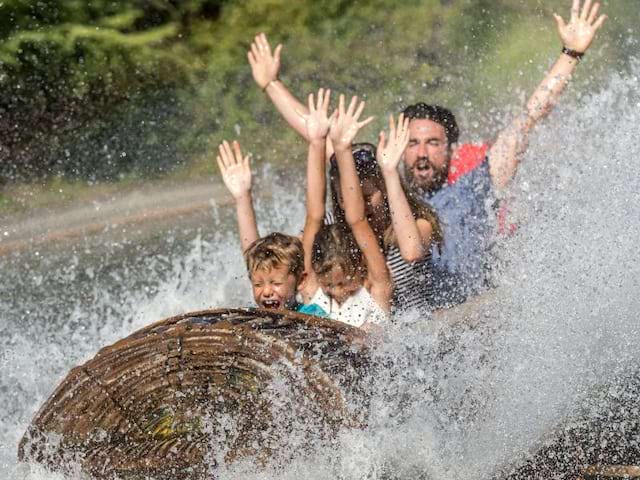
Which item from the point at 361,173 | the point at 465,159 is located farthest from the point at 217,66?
the point at 361,173

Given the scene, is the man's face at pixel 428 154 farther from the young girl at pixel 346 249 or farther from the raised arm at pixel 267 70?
the young girl at pixel 346 249

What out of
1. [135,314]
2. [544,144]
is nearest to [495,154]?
[544,144]

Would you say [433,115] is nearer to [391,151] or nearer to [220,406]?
[391,151]

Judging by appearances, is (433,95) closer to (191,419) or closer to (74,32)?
(74,32)

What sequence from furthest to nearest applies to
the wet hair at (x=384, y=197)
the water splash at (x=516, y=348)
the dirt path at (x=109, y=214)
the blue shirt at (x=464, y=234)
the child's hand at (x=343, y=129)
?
the dirt path at (x=109, y=214)
the blue shirt at (x=464, y=234)
the wet hair at (x=384, y=197)
the child's hand at (x=343, y=129)
the water splash at (x=516, y=348)

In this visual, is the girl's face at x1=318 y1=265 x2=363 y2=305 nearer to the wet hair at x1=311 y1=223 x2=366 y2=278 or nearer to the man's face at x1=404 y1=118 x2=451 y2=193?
the wet hair at x1=311 y1=223 x2=366 y2=278

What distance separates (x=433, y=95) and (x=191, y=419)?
21.6ft

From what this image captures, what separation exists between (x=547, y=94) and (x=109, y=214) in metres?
4.88

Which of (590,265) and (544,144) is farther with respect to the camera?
(544,144)

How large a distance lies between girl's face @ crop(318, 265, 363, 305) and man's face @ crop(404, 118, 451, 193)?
0.84m

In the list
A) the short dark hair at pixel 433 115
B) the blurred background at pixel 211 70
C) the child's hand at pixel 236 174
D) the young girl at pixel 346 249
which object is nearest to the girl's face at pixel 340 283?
the young girl at pixel 346 249

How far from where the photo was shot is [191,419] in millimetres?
3311

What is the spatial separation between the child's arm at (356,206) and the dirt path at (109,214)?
438 centimetres

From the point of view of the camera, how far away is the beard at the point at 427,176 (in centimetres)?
466
